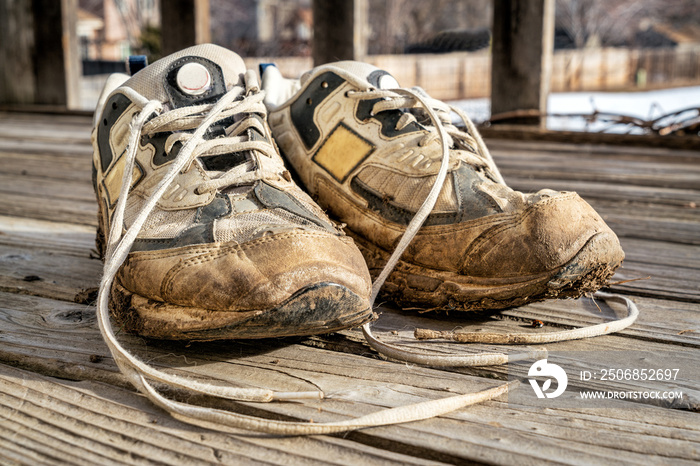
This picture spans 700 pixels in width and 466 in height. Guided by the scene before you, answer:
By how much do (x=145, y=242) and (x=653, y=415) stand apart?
86 cm

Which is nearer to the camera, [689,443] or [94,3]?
[689,443]

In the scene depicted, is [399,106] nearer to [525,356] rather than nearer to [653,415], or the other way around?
[525,356]

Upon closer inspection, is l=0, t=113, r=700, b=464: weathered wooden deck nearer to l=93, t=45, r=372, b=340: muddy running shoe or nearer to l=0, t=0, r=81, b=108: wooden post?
l=93, t=45, r=372, b=340: muddy running shoe

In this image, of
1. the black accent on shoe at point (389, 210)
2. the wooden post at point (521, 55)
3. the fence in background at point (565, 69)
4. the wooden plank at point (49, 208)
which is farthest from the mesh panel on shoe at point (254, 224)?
the fence in background at point (565, 69)

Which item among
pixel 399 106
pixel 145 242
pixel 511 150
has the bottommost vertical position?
pixel 511 150

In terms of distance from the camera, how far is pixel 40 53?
524cm

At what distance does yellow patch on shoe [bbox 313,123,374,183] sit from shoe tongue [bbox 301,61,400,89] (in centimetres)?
13

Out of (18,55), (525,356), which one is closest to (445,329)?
(525,356)

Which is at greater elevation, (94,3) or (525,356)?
(94,3)

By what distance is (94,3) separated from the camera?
35750 mm

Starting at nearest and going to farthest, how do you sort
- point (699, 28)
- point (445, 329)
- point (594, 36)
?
point (445, 329), point (594, 36), point (699, 28)

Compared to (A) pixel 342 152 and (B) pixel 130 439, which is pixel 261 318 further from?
(A) pixel 342 152

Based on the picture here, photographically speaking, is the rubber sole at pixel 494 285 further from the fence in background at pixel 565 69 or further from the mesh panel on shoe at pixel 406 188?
the fence in background at pixel 565 69

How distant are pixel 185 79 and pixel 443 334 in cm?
76
